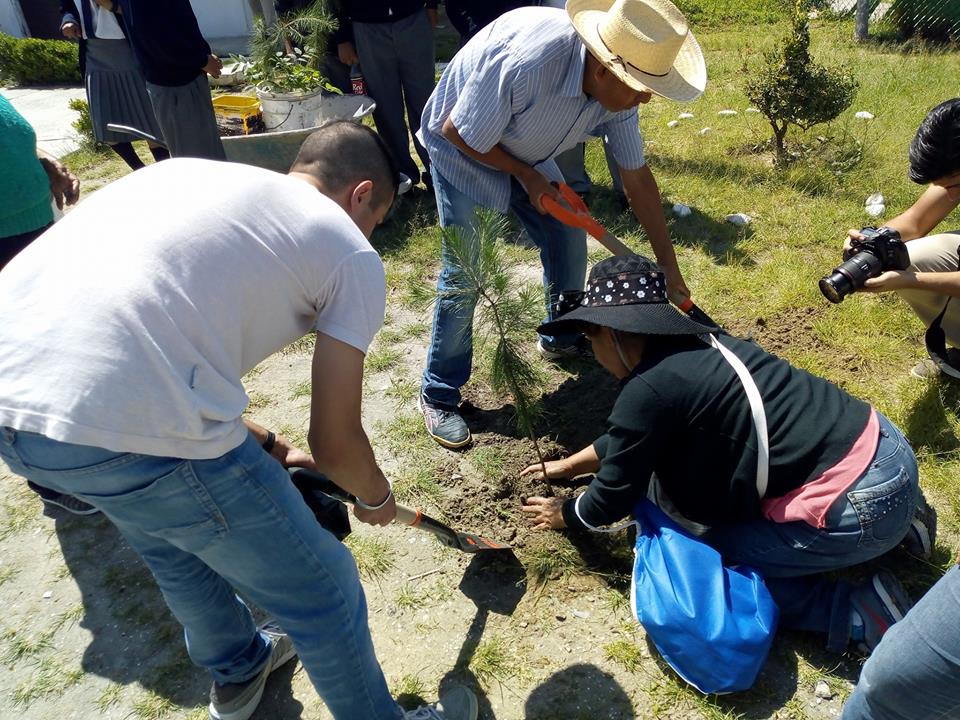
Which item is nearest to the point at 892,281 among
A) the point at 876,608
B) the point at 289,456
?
the point at 876,608

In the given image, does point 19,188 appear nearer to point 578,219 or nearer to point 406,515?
point 406,515

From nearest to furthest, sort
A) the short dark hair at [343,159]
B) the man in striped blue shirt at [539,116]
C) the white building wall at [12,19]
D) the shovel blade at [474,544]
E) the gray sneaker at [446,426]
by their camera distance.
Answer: the short dark hair at [343,159] → the man in striped blue shirt at [539,116] → the shovel blade at [474,544] → the gray sneaker at [446,426] → the white building wall at [12,19]

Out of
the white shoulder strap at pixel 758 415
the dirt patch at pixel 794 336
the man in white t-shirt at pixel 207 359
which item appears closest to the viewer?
the man in white t-shirt at pixel 207 359

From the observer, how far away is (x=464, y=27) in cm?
479

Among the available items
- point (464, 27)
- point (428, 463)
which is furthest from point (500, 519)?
point (464, 27)

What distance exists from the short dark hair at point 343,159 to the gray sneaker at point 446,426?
1.36m

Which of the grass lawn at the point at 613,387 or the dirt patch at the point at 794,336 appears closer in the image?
the grass lawn at the point at 613,387

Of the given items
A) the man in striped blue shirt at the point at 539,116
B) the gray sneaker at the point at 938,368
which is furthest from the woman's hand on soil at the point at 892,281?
the man in striped blue shirt at the point at 539,116

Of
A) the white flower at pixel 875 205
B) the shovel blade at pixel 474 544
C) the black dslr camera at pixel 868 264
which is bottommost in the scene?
the shovel blade at pixel 474 544

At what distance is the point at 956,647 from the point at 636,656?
987mm

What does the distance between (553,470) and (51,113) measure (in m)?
9.69

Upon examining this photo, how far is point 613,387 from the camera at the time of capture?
122 inches

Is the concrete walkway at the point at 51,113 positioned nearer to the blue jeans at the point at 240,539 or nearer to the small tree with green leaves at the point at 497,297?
the small tree with green leaves at the point at 497,297

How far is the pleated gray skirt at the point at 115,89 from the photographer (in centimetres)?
461
